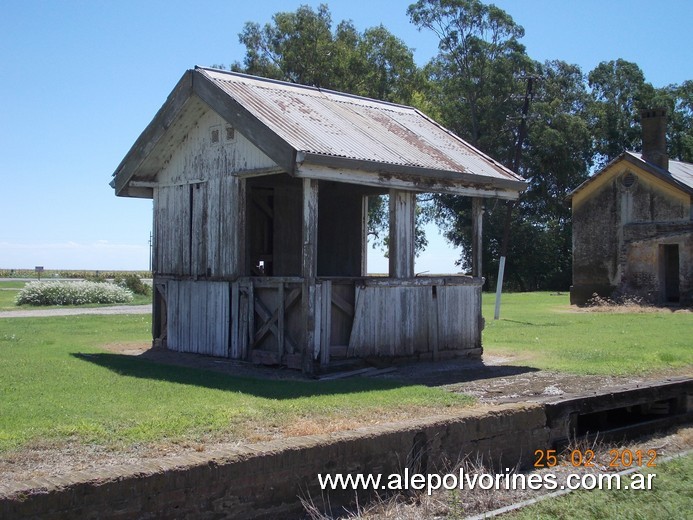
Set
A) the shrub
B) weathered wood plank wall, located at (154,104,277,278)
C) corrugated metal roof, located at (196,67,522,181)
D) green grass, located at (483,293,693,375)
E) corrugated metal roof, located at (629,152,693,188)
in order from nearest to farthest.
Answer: corrugated metal roof, located at (196,67,522,181) → green grass, located at (483,293,693,375) → weathered wood plank wall, located at (154,104,277,278) → corrugated metal roof, located at (629,152,693,188) → the shrub

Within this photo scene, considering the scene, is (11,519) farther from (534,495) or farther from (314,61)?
(314,61)

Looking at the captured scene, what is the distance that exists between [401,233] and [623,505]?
23.0ft

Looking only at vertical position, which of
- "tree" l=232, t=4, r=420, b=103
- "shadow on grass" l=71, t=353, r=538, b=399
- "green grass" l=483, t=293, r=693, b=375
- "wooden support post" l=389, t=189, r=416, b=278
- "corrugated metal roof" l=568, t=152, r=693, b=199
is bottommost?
"shadow on grass" l=71, t=353, r=538, b=399

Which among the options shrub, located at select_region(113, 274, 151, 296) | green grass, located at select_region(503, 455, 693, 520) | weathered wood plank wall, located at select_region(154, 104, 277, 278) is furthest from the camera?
shrub, located at select_region(113, 274, 151, 296)

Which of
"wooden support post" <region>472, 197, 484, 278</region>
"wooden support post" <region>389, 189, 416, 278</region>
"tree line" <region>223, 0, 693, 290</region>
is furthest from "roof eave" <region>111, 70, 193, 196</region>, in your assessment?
"tree line" <region>223, 0, 693, 290</region>

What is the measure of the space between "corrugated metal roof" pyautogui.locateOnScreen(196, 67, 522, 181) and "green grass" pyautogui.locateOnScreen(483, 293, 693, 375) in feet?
11.3

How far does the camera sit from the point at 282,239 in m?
16.5

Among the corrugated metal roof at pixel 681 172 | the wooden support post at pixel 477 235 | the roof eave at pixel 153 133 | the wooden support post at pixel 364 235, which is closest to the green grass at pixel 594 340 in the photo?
the wooden support post at pixel 477 235

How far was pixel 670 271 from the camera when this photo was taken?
1282 inches

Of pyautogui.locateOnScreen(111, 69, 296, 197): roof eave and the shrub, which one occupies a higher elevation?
pyautogui.locateOnScreen(111, 69, 296, 197): roof eave

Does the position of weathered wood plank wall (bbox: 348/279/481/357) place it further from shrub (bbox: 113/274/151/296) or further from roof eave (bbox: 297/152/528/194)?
shrub (bbox: 113/274/151/296)

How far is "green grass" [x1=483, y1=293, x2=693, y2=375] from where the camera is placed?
13477 mm

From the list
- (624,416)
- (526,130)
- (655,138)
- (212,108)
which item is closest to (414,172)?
(212,108)

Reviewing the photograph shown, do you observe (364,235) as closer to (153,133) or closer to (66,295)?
(153,133)
